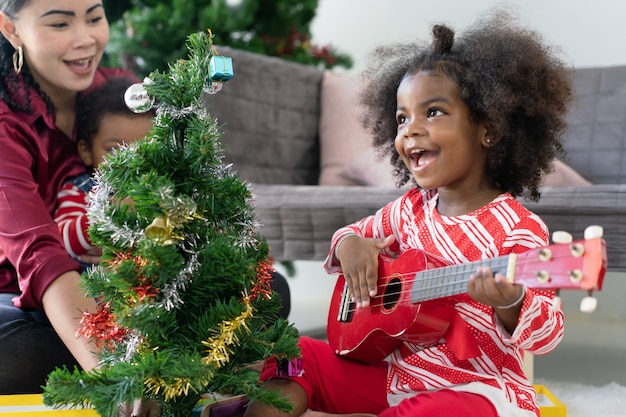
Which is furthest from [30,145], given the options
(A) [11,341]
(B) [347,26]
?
(B) [347,26]

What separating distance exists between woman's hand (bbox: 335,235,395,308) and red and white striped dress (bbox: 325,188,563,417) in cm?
7

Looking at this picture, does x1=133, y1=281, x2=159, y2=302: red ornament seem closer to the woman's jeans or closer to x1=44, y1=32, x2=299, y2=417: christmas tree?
x1=44, y1=32, x2=299, y2=417: christmas tree

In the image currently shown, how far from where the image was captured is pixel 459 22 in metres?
3.31

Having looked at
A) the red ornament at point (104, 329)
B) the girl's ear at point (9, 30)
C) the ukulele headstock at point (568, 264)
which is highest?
the girl's ear at point (9, 30)

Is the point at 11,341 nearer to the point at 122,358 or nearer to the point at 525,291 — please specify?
the point at 122,358

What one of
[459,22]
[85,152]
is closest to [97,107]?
[85,152]

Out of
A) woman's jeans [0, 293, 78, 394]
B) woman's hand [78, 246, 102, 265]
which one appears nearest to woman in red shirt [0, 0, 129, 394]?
woman's jeans [0, 293, 78, 394]

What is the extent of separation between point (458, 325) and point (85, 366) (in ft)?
1.89

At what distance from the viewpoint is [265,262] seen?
3.67 feet

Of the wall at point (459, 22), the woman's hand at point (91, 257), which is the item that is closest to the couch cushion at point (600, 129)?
the wall at point (459, 22)

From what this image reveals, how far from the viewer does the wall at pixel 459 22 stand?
10.2ft

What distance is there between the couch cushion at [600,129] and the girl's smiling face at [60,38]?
55.0 inches

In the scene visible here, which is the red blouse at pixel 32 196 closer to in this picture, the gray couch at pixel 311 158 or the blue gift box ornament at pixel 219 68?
the blue gift box ornament at pixel 219 68

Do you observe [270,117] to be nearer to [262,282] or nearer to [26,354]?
[26,354]
